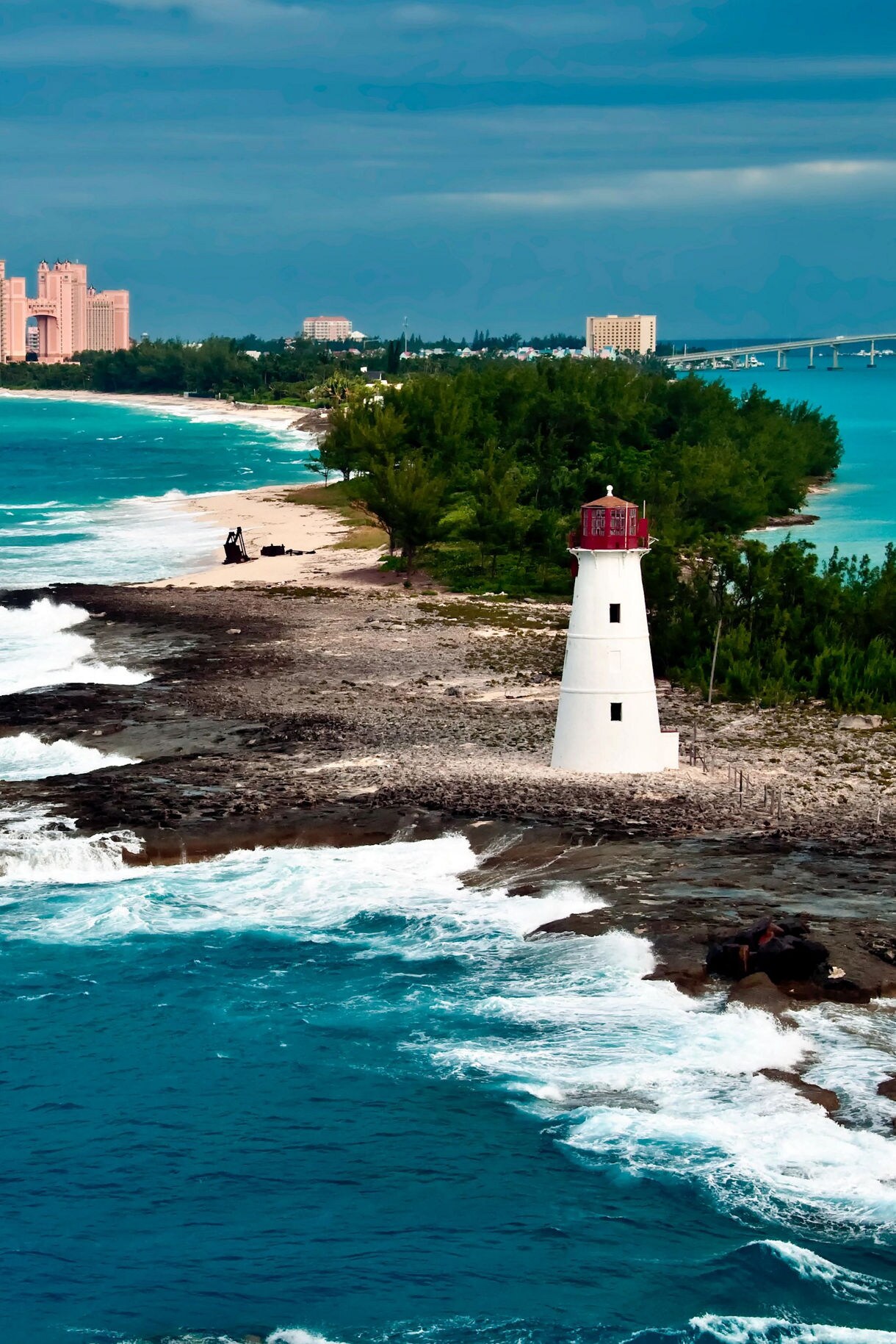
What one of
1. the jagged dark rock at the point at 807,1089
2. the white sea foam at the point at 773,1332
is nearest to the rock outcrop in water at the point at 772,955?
the jagged dark rock at the point at 807,1089

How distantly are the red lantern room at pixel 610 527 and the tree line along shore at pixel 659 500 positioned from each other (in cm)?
1047

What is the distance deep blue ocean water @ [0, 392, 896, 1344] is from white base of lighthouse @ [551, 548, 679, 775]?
5.52m

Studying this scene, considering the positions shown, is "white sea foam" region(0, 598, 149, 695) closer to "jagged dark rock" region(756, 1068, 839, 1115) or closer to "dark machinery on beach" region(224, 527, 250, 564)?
"dark machinery on beach" region(224, 527, 250, 564)

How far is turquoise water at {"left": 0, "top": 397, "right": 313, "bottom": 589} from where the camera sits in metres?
78.4

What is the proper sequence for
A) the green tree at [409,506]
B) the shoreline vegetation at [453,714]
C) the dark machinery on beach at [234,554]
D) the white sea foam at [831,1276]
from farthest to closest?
the dark machinery on beach at [234,554], the green tree at [409,506], the shoreline vegetation at [453,714], the white sea foam at [831,1276]

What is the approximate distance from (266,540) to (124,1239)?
64781mm

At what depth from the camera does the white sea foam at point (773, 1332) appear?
691 inches

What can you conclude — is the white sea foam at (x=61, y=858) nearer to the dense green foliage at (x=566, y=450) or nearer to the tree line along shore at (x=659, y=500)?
the tree line along shore at (x=659, y=500)

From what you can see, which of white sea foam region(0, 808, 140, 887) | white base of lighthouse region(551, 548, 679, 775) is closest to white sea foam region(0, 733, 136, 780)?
white sea foam region(0, 808, 140, 887)

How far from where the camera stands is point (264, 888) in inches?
1175

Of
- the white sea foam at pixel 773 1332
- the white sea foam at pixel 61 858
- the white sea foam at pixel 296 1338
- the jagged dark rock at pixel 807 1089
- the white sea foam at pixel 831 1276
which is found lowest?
the white sea foam at pixel 296 1338

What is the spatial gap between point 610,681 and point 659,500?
140 feet

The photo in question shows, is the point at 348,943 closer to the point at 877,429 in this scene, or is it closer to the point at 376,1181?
the point at 376,1181

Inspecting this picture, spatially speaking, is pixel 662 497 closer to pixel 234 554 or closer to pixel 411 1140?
pixel 234 554
